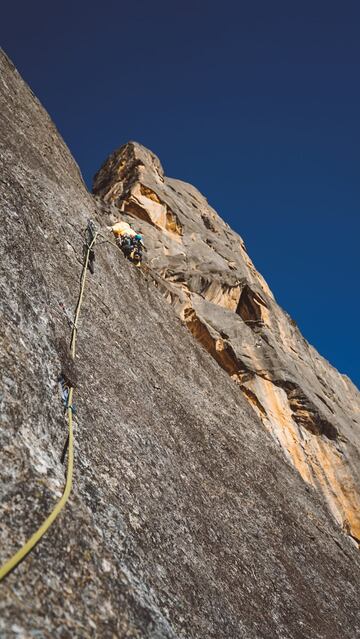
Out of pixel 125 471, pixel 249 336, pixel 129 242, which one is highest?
pixel 249 336

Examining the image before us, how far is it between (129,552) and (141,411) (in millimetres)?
3884

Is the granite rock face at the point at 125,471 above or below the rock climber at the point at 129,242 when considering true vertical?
below

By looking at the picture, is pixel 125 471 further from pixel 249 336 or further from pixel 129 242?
pixel 249 336

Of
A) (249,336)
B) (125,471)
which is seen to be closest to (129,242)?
(249,336)

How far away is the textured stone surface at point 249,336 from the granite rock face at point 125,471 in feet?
15.6

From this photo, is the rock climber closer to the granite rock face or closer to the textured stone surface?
the granite rock face

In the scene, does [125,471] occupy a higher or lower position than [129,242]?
lower

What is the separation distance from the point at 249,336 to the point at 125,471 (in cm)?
1665

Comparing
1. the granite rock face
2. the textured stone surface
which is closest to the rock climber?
the granite rock face

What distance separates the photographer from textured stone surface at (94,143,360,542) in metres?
20.9

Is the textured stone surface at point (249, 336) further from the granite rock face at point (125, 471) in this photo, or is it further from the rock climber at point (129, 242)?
the rock climber at point (129, 242)

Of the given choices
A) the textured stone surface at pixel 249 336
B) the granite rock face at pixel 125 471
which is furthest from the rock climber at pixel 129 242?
the textured stone surface at pixel 249 336

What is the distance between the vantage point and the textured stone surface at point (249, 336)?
20.9 m

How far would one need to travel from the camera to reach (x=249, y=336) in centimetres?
2327
